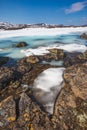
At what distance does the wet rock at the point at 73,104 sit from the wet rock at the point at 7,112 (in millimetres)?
1883

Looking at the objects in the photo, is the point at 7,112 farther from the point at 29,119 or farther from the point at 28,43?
the point at 28,43

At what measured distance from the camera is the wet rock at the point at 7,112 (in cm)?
769

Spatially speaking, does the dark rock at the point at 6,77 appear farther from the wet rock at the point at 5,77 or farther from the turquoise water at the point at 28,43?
the turquoise water at the point at 28,43

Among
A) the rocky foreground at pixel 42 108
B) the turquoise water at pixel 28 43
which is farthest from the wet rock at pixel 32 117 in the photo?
A: the turquoise water at pixel 28 43

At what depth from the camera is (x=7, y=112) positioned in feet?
26.3

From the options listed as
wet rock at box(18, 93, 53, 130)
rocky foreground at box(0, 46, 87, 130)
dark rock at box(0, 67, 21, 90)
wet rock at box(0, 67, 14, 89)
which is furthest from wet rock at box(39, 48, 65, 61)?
wet rock at box(18, 93, 53, 130)

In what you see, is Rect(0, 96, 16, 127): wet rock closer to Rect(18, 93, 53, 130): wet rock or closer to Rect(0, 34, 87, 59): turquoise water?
Rect(18, 93, 53, 130): wet rock

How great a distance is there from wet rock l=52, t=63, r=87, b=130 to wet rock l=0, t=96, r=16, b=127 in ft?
6.18

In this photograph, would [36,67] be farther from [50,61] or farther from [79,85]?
[79,85]

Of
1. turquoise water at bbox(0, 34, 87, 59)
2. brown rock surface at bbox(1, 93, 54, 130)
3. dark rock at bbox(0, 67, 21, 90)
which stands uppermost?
dark rock at bbox(0, 67, 21, 90)

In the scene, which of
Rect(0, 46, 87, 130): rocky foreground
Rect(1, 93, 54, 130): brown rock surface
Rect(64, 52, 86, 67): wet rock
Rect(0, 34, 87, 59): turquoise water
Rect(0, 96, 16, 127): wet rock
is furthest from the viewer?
Rect(0, 34, 87, 59): turquoise water

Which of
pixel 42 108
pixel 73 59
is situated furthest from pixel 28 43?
pixel 42 108

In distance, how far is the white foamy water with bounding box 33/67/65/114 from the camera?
9061mm

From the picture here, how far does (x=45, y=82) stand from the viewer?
11031 millimetres
